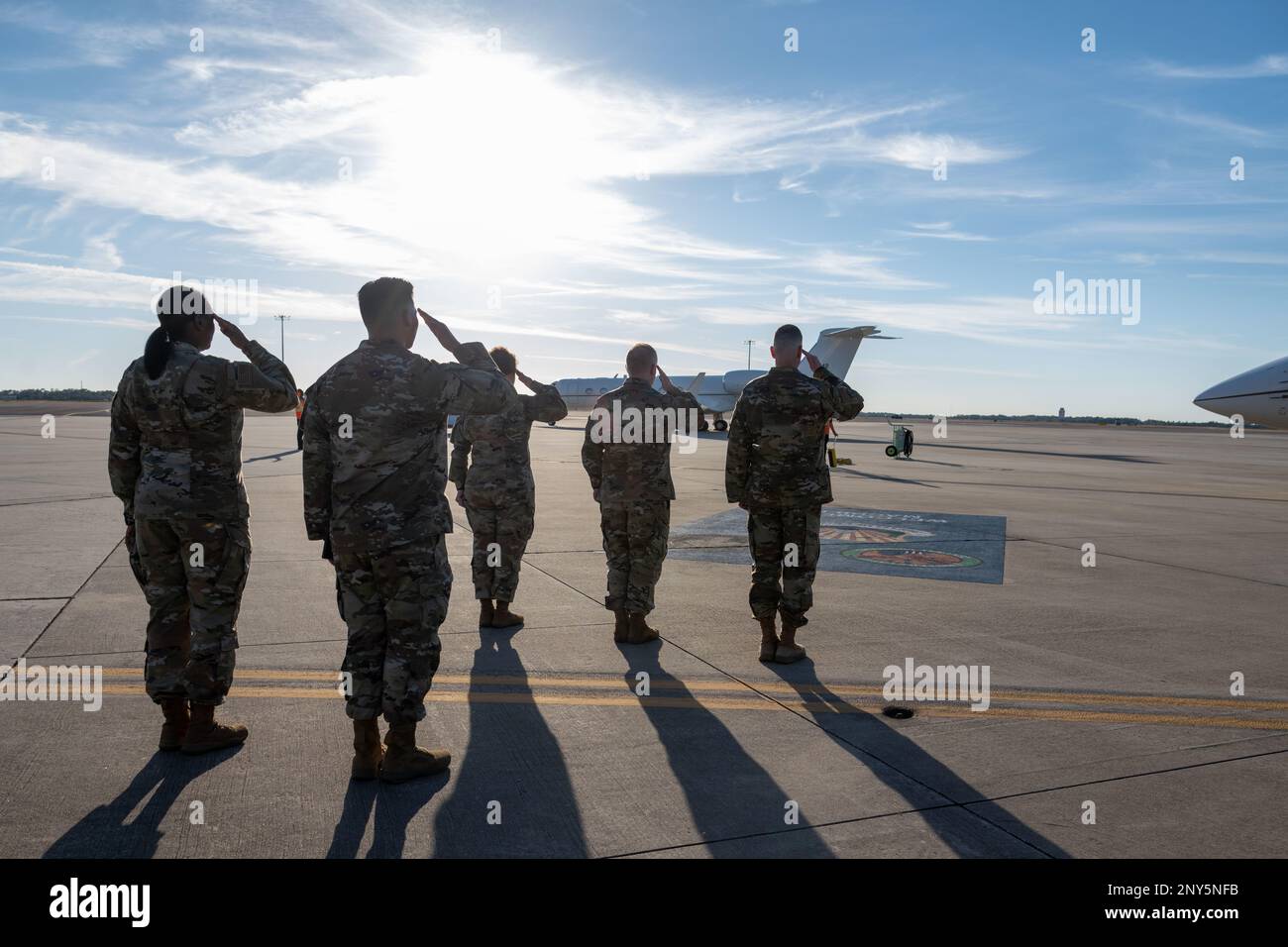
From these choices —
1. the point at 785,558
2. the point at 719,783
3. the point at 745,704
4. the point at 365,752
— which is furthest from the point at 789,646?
the point at 365,752

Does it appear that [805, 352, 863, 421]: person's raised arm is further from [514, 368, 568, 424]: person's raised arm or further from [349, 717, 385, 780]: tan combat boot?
[349, 717, 385, 780]: tan combat boot

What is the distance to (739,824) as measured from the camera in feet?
13.3

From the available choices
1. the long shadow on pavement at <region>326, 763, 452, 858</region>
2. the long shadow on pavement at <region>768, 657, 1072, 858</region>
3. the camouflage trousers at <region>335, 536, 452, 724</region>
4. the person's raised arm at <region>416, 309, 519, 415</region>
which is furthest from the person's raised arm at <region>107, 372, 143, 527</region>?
the long shadow on pavement at <region>768, 657, 1072, 858</region>

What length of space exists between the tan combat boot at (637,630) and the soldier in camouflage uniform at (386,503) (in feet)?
8.76

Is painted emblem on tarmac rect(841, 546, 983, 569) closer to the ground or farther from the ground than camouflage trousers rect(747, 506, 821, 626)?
closer to the ground

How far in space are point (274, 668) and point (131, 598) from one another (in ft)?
9.66

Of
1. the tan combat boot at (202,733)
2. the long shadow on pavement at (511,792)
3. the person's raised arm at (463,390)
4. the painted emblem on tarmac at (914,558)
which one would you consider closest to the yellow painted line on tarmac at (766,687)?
the long shadow on pavement at (511,792)

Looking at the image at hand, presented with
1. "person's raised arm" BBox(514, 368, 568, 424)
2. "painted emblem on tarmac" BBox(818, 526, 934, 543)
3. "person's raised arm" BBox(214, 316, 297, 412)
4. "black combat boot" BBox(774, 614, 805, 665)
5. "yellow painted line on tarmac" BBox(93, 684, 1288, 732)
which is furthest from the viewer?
"painted emblem on tarmac" BBox(818, 526, 934, 543)

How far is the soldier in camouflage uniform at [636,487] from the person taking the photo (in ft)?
23.5

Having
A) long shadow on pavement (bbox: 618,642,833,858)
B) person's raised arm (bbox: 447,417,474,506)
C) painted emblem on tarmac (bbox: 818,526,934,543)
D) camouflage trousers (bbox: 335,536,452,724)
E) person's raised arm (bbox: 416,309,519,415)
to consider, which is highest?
person's raised arm (bbox: 416,309,519,415)

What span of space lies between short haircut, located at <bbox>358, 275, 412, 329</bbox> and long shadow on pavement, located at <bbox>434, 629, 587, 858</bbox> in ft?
7.77

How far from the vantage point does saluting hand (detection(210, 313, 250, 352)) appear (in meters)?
4.89
